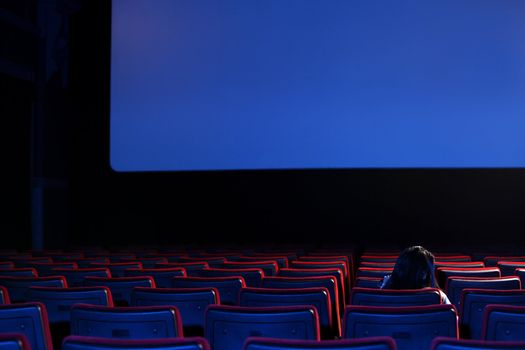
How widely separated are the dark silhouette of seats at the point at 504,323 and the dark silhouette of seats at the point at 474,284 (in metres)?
1.53

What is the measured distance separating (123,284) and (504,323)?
244 cm

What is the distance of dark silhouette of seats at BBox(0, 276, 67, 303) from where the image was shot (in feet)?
13.9

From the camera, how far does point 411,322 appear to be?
2.51 meters

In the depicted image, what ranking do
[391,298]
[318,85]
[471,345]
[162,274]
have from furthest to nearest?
[318,85], [162,274], [391,298], [471,345]

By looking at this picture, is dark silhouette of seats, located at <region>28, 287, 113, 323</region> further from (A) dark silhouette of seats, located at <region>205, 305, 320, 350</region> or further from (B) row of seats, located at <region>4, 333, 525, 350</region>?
(B) row of seats, located at <region>4, 333, 525, 350</region>

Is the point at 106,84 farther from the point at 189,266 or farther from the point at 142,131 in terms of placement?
the point at 189,266

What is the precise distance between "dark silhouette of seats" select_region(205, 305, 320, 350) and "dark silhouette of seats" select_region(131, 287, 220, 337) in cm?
84

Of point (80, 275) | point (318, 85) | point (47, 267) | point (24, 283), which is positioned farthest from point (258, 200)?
point (24, 283)

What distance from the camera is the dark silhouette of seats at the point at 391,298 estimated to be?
10.6 feet

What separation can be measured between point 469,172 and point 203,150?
4556 millimetres

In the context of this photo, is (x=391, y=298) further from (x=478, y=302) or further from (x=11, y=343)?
(x=11, y=343)

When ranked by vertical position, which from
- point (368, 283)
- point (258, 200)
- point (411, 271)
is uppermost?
point (258, 200)

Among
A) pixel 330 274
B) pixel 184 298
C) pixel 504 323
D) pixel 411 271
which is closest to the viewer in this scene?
pixel 504 323

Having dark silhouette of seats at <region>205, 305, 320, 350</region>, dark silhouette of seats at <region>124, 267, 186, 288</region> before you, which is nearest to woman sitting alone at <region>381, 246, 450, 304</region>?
dark silhouette of seats at <region>205, 305, 320, 350</region>
